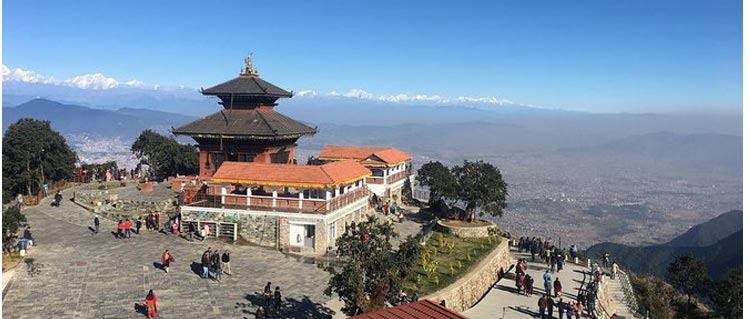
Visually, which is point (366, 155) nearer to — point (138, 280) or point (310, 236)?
point (310, 236)

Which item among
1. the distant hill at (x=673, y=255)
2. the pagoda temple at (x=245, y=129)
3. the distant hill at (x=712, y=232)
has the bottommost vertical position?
the distant hill at (x=712, y=232)

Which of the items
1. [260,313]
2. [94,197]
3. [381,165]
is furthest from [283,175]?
[94,197]

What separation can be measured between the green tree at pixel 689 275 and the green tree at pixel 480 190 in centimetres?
878

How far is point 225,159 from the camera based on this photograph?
34.0 metres

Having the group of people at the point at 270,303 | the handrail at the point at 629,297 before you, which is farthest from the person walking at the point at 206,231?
the handrail at the point at 629,297

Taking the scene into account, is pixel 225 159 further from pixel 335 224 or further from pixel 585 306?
pixel 585 306

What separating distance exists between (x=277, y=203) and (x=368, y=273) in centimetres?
945

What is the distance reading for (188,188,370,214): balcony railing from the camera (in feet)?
82.4

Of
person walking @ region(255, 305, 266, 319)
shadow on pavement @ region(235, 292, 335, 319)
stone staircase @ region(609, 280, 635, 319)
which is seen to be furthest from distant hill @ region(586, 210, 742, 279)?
person walking @ region(255, 305, 266, 319)

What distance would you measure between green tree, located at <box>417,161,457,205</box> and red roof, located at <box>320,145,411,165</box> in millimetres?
1761

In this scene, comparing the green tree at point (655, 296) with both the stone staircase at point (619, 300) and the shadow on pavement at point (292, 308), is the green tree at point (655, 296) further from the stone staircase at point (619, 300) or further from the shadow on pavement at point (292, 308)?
the shadow on pavement at point (292, 308)

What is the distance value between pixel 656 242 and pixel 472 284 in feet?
330

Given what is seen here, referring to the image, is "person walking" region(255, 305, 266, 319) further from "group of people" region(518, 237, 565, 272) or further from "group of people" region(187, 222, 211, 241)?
"group of people" region(518, 237, 565, 272)

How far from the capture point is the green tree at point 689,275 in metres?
→ 29.6
